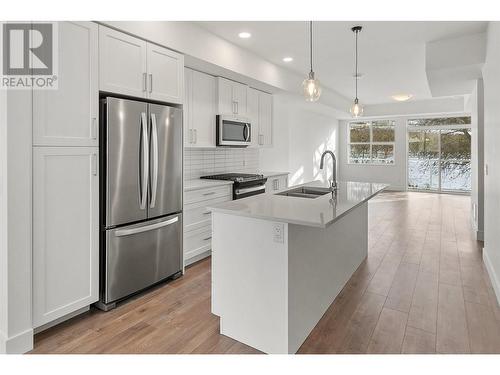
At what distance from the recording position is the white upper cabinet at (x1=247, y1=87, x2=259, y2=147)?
16.3ft

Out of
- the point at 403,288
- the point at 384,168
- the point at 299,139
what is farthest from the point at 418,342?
the point at 384,168

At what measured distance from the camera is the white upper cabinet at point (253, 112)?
498 cm

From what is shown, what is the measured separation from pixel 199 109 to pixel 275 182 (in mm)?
1910

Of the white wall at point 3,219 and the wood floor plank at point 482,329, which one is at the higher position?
the white wall at point 3,219

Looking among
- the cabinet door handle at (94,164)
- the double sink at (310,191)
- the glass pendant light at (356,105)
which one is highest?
the glass pendant light at (356,105)

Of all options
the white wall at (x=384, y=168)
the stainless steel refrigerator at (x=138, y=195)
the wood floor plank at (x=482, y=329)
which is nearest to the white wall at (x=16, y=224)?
the stainless steel refrigerator at (x=138, y=195)

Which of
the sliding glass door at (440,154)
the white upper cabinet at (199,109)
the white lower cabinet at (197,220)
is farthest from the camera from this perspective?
the sliding glass door at (440,154)

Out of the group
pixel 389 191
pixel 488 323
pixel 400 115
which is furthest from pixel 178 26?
pixel 389 191

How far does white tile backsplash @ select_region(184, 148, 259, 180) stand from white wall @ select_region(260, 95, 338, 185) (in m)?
0.51

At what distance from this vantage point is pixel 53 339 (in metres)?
2.29

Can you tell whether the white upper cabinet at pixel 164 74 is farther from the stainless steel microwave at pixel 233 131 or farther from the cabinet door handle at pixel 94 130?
the stainless steel microwave at pixel 233 131

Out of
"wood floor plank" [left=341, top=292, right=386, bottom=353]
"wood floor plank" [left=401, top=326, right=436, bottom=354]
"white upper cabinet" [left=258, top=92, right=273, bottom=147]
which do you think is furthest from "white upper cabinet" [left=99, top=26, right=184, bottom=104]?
"wood floor plank" [left=401, top=326, right=436, bottom=354]

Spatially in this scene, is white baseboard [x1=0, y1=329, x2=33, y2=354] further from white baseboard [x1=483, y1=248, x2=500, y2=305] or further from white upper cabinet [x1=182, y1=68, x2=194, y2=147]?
white baseboard [x1=483, y1=248, x2=500, y2=305]

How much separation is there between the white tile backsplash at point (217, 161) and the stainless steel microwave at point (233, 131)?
393mm
